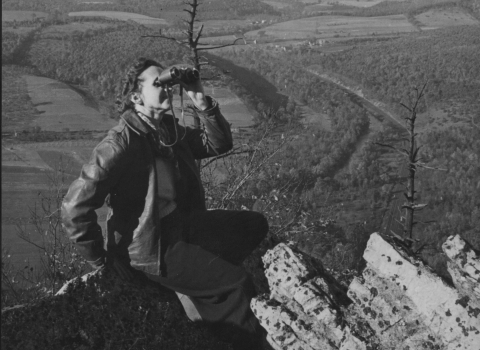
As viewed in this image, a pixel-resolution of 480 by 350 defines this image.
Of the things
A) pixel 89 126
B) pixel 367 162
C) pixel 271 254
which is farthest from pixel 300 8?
pixel 271 254

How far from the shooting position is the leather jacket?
14.1ft

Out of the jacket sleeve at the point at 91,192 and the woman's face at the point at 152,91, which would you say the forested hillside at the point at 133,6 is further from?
the jacket sleeve at the point at 91,192

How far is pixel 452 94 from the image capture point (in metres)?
21.0

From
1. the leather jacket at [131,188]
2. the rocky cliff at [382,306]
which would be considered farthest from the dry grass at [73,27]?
the rocky cliff at [382,306]

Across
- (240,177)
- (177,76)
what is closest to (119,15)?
(240,177)

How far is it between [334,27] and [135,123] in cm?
2524

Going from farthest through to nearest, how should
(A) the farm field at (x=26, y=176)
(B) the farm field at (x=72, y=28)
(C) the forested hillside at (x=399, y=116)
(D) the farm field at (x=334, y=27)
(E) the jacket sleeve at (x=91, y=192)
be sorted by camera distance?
(D) the farm field at (x=334, y=27), (B) the farm field at (x=72, y=28), (C) the forested hillside at (x=399, y=116), (A) the farm field at (x=26, y=176), (E) the jacket sleeve at (x=91, y=192)

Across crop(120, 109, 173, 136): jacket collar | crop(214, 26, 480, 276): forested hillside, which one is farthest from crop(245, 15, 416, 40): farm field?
crop(120, 109, 173, 136): jacket collar

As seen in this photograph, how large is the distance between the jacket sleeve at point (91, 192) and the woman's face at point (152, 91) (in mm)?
326

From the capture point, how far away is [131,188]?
4.54m

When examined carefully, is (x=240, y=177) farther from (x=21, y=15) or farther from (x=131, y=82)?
(x=21, y=15)

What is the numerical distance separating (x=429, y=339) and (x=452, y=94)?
18094 millimetres

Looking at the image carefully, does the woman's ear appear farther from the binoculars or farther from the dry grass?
the dry grass

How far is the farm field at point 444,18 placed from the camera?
2791 centimetres
